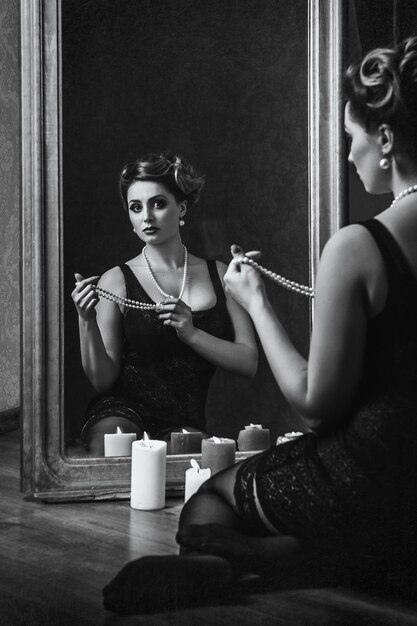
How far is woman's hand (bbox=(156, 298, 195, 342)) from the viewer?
1.47 metres

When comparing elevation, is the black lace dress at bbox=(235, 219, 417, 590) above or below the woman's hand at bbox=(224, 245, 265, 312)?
below

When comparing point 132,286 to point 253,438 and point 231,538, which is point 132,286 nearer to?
point 253,438

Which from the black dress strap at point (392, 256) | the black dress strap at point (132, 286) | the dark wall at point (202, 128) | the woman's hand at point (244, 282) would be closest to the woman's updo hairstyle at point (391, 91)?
the black dress strap at point (392, 256)

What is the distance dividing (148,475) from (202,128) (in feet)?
2.22

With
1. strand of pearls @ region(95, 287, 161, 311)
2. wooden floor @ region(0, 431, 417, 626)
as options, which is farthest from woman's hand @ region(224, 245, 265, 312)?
wooden floor @ region(0, 431, 417, 626)

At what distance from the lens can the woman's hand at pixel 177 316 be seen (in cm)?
147

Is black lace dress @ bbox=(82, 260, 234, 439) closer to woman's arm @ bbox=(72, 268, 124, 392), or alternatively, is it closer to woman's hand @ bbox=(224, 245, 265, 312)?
woman's arm @ bbox=(72, 268, 124, 392)

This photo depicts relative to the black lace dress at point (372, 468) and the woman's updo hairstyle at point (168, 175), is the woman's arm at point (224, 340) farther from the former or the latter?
the black lace dress at point (372, 468)

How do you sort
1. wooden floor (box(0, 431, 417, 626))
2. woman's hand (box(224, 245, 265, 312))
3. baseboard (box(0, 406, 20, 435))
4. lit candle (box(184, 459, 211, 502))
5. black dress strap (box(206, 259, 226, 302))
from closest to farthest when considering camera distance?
wooden floor (box(0, 431, 417, 626)) < woman's hand (box(224, 245, 265, 312)) < lit candle (box(184, 459, 211, 502)) < black dress strap (box(206, 259, 226, 302)) < baseboard (box(0, 406, 20, 435))

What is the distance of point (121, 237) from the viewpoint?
147 centimetres

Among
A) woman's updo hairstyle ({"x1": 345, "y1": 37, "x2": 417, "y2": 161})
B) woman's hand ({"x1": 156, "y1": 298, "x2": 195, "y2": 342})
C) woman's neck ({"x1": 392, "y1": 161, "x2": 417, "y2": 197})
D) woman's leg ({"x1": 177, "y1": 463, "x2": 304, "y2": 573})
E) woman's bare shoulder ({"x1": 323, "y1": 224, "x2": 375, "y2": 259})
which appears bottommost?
woman's leg ({"x1": 177, "y1": 463, "x2": 304, "y2": 573})

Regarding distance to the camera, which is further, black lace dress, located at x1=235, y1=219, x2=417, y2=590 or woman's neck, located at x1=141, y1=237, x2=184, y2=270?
woman's neck, located at x1=141, y1=237, x2=184, y2=270

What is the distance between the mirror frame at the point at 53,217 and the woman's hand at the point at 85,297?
0.13ft

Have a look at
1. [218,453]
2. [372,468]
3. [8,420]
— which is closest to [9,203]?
[8,420]
